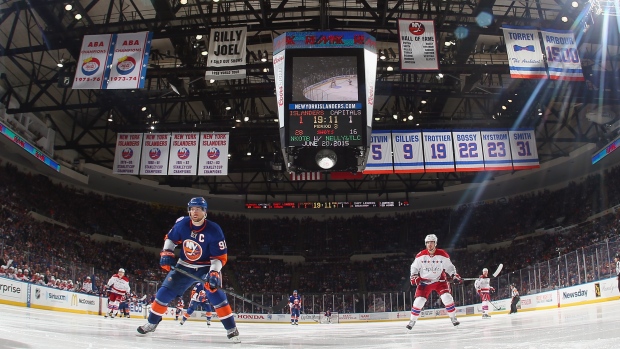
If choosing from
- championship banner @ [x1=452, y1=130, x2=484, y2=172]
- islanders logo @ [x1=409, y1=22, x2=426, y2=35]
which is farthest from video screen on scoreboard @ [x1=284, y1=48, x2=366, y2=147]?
championship banner @ [x1=452, y1=130, x2=484, y2=172]

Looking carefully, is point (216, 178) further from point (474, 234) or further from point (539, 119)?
point (539, 119)

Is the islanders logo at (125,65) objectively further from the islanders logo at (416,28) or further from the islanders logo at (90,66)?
the islanders logo at (416,28)

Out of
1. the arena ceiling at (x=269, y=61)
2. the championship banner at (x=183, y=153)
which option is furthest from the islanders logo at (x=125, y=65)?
the championship banner at (x=183, y=153)

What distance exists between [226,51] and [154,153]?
5.77 m

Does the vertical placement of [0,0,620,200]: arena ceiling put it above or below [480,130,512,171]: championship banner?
above

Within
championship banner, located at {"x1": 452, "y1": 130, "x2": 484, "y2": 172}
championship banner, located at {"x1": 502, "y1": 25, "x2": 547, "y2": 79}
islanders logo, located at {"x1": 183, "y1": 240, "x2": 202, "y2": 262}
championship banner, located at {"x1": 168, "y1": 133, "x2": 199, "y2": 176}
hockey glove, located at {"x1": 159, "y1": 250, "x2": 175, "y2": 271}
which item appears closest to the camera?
hockey glove, located at {"x1": 159, "y1": 250, "x2": 175, "y2": 271}

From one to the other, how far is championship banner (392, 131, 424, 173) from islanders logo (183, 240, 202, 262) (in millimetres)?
12652

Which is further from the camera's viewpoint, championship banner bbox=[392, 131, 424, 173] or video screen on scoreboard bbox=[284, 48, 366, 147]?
championship banner bbox=[392, 131, 424, 173]

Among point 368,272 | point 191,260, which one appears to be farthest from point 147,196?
point 191,260

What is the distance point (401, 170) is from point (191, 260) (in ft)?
41.6

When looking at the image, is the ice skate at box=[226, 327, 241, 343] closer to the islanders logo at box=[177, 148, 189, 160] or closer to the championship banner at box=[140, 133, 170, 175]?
the islanders logo at box=[177, 148, 189, 160]

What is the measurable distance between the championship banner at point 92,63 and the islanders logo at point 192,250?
10029mm

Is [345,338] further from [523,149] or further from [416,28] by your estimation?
[523,149]

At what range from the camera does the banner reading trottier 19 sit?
13.1 m
